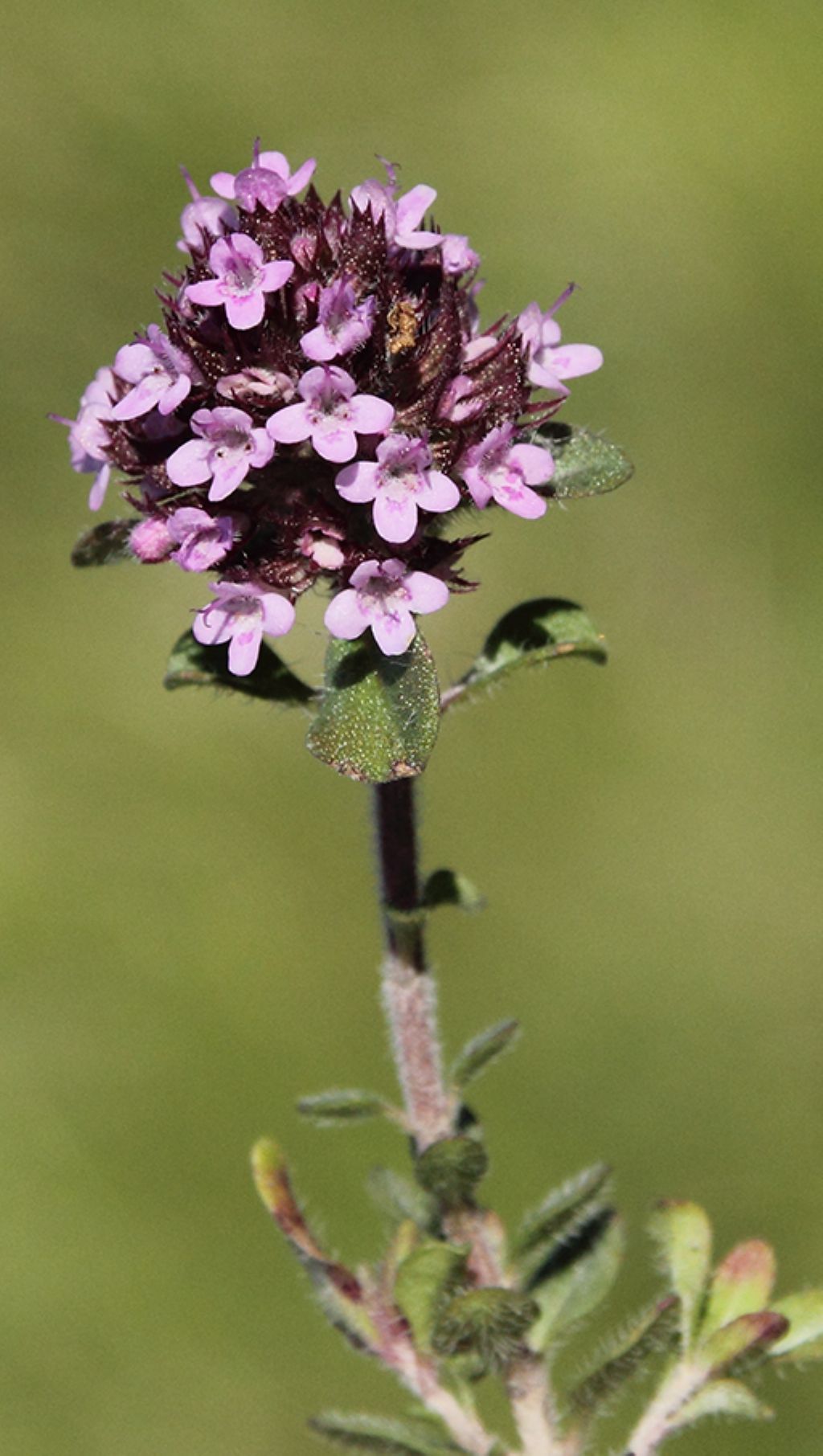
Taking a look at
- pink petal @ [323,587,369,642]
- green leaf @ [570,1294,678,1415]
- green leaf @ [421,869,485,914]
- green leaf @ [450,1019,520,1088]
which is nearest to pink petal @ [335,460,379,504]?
pink petal @ [323,587,369,642]

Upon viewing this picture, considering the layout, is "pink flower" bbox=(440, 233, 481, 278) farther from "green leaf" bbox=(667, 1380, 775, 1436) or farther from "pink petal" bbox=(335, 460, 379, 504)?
"green leaf" bbox=(667, 1380, 775, 1436)

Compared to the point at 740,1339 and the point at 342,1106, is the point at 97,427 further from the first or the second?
the point at 740,1339

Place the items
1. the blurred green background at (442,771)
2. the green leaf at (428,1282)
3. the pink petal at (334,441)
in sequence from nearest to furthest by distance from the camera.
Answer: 1. the pink petal at (334,441)
2. the green leaf at (428,1282)
3. the blurred green background at (442,771)

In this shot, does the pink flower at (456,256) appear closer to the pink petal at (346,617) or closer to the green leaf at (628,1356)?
the pink petal at (346,617)

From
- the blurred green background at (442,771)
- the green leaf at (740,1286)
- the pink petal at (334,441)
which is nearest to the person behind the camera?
the pink petal at (334,441)

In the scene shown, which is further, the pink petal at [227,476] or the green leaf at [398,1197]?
the green leaf at [398,1197]

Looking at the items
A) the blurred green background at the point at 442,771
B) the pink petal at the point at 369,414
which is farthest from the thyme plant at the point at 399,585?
the blurred green background at the point at 442,771

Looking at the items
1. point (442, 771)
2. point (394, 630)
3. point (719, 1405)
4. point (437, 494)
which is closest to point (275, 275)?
Answer: point (437, 494)
